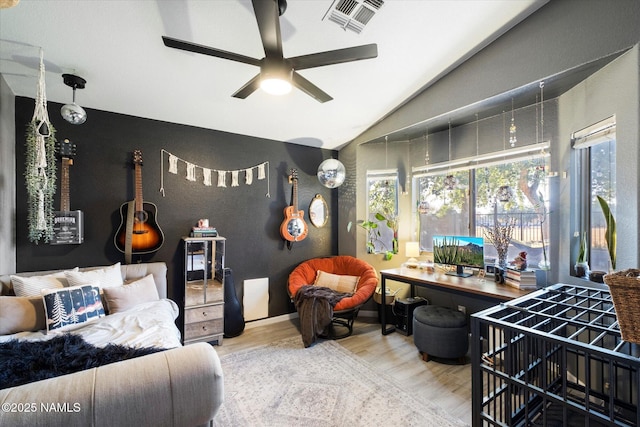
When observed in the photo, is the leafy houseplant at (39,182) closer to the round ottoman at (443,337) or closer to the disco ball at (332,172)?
the disco ball at (332,172)

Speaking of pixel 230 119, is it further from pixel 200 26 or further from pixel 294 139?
pixel 200 26

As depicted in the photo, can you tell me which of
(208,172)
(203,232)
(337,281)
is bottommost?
(337,281)

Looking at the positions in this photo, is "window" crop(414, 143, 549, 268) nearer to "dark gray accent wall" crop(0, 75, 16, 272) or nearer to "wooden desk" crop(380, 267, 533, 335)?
"wooden desk" crop(380, 267, 533, 335)

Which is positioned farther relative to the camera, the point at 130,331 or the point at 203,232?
the point at 203,232

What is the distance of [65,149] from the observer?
250cm

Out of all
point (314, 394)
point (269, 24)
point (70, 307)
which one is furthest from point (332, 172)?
point (70, 307)

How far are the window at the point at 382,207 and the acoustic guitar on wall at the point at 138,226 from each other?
2.63 m

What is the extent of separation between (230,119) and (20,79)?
170 cm

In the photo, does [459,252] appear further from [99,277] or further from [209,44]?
[99,277]

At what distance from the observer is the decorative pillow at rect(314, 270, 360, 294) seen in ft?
11.4

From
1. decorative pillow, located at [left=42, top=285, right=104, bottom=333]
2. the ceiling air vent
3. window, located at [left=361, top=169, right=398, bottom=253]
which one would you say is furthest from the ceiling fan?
window, located at [left=361, top=169, right=398, bottom=253]

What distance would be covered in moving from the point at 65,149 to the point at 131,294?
4.93 feet

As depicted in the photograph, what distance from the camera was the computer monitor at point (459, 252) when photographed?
2924 mm

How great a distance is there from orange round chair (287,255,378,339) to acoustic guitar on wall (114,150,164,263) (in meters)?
1.67
